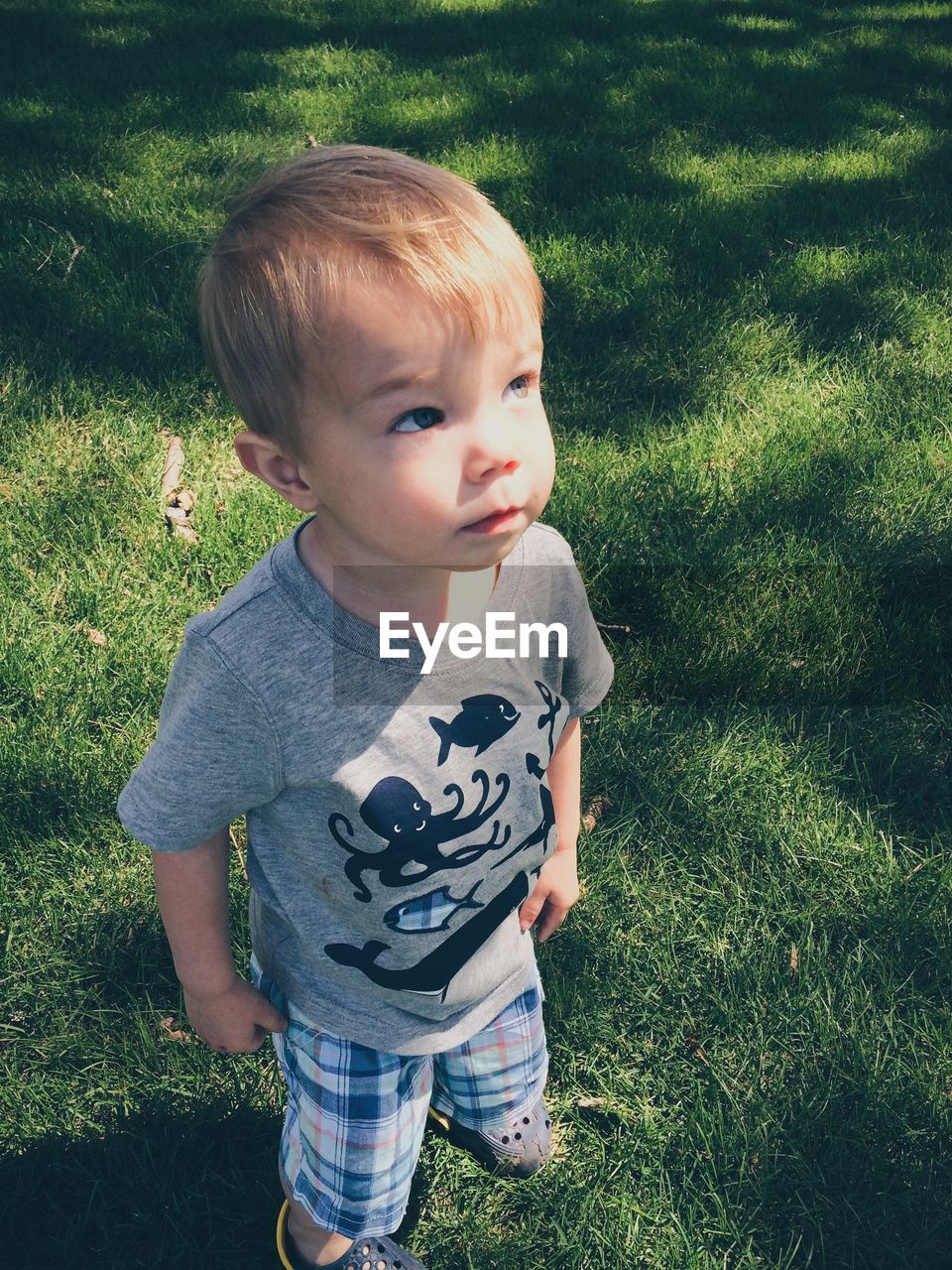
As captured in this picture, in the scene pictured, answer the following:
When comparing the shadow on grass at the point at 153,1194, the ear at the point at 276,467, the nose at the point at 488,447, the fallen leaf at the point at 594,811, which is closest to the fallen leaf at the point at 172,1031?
the shadow on grass at the point at 153,1194

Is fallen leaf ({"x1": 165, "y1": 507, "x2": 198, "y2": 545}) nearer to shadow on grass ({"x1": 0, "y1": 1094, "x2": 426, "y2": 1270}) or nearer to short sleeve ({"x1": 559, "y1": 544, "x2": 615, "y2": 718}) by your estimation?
shadow on grass ({"x1": 0, "y1": 1094, "x2": 426, "y2": 1270})

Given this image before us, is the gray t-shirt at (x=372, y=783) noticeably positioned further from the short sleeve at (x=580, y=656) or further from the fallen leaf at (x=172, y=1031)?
the fallen leaf at (x=172, y=1031)

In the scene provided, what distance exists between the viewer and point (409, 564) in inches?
48.5

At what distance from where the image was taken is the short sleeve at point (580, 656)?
156 centimetres

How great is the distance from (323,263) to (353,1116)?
1224mm

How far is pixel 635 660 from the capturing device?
109 inches

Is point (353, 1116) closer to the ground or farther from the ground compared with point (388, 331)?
closer to the ground

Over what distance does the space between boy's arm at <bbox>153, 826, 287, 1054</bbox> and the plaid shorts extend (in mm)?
76

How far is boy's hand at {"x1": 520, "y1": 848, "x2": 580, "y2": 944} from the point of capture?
1.80 m

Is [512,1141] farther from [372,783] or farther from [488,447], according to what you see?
[488,447]

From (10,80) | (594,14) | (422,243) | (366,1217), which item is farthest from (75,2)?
(366,1217)

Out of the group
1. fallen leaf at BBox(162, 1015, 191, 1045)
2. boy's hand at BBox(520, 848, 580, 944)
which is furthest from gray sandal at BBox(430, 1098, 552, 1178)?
fallen leaf at BBox(162, 1015, 191, 1045)

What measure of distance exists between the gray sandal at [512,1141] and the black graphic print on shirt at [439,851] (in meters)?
0.57

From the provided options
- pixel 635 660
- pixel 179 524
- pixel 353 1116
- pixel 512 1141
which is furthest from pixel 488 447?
pixel 179 524
